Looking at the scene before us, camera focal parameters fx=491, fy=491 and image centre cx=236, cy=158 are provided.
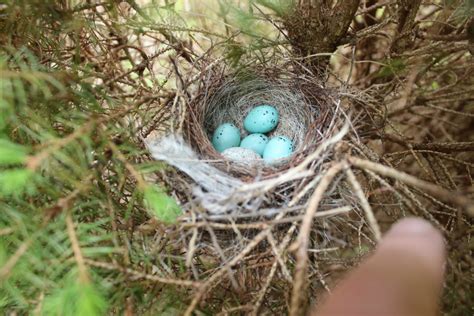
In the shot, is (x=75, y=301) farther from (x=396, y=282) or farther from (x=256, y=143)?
(x=256, y=143)

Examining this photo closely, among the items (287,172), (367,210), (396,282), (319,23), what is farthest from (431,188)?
(319,23)

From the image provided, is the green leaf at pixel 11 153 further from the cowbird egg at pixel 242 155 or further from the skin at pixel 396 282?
the cowbird egg at pixel 242 155

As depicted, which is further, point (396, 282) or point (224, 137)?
point (224, 137)

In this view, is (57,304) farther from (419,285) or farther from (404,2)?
(404,2)

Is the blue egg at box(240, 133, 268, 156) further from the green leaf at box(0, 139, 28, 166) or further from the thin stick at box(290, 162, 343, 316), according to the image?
the green leaf at box(0, 139, 28, 166)

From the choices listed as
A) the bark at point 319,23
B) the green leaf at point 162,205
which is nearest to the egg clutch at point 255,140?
the bark at point 319,23

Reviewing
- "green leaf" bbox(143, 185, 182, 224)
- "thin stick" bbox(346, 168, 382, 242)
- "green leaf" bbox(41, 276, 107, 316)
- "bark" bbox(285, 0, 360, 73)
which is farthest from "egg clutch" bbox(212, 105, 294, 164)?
"green leaf" bbox(41, 276, 107, 316)
